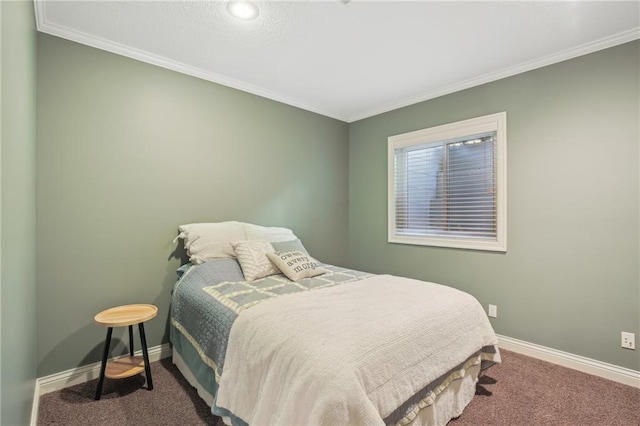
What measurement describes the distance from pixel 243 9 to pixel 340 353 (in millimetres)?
2098

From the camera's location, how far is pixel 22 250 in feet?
4.84

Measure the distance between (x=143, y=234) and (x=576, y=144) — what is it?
142 inches

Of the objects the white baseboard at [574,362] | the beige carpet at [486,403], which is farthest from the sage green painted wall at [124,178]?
the white baseboard at [574,362]

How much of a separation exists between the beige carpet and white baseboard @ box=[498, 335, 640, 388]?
0.07 meters

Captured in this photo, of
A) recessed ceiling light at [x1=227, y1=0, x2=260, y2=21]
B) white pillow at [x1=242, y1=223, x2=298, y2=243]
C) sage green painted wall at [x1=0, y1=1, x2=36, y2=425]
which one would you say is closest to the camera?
sage green painted wall at [x1=0, y1=1, x2=36, y2=425]

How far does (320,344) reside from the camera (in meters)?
1.28

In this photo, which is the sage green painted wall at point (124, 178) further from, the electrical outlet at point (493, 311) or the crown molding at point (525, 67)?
the electrical outlet at point (493, 311)

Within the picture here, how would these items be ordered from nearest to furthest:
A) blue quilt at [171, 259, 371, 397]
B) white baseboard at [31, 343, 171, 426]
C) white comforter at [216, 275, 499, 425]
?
1. white comforter at [216, 275, 499, 425]
2. blue quilt at [171, 259, 371, 397]
3. white baseboard at [31, 343, 171, 426]

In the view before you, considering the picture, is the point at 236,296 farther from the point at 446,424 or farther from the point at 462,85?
the point at 462,85

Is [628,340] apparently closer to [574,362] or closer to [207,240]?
[574,362]

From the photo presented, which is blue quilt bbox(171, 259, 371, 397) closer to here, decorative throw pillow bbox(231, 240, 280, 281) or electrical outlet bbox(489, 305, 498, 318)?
decorative throw pillow bbox(231, 240, 280, 281)

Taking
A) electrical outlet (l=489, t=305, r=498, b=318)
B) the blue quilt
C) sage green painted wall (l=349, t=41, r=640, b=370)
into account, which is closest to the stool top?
the blue quilt

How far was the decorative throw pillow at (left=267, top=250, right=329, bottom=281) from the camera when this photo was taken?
7.80ft

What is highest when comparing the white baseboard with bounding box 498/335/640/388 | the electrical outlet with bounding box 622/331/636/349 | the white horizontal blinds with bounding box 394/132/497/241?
the white horizontal blinds with bounding box 394/132/497/241
